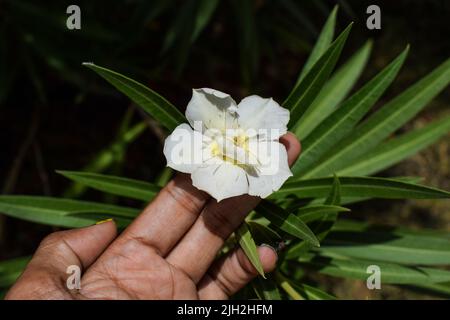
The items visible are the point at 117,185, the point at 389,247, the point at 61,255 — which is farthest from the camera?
the point at 389,247

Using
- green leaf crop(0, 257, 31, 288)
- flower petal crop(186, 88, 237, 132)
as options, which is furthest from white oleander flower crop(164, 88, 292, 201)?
green leaf crop(0, 257, 31, 288)

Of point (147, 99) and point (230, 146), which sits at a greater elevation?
point (147, 99)

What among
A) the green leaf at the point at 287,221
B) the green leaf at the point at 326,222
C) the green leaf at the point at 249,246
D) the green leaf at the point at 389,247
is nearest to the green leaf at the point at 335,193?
the green leaf at the point at 326,222

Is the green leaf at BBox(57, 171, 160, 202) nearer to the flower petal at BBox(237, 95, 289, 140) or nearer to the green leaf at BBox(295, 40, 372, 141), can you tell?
the flower petal at BBox(237, 95, 289, 140)

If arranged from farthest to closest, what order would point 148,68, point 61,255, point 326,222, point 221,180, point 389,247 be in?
point 148,68 → point 389,247 → point 326,222 → point 61,255 → point 221,180

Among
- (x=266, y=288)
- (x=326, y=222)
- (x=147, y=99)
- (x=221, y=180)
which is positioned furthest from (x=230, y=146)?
(x=266, y=288)

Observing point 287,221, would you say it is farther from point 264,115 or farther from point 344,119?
point 344,119
